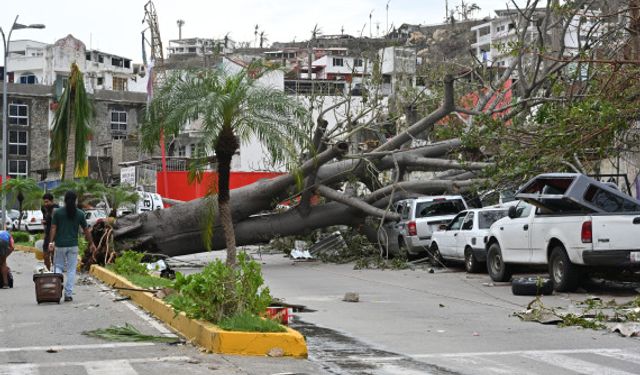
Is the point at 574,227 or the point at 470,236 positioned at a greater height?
the point at 574,227

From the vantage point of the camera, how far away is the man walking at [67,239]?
1605cm

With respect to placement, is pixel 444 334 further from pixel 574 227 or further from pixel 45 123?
pixel 45 123

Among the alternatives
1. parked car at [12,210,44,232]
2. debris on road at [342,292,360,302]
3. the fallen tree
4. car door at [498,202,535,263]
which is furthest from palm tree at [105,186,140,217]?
parked car at [12,210,44,232]

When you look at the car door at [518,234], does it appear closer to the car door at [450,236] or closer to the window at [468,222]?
the window at [468,222]

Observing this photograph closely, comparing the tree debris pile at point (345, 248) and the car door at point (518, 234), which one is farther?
the tree debris pile at point (345, 248)

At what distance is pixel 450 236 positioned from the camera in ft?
78.4

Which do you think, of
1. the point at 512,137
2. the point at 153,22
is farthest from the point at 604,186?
the point at 153,22

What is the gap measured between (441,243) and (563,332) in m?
12.5

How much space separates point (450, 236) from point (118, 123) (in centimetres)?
6733

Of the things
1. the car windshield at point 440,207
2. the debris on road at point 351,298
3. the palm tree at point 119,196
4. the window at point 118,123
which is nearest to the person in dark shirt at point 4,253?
the debris on road at point 351,298

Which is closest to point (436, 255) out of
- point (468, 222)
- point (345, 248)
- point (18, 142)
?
point (468, 222)

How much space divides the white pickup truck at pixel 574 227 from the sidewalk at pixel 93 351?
7.38m

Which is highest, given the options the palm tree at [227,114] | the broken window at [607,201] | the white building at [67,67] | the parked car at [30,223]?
the white building at [67,67]

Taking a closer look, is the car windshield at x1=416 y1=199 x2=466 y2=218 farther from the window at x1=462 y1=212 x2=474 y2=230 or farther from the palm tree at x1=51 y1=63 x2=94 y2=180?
the palm tree at x1=51 y1=63 x2=94 y2=180
